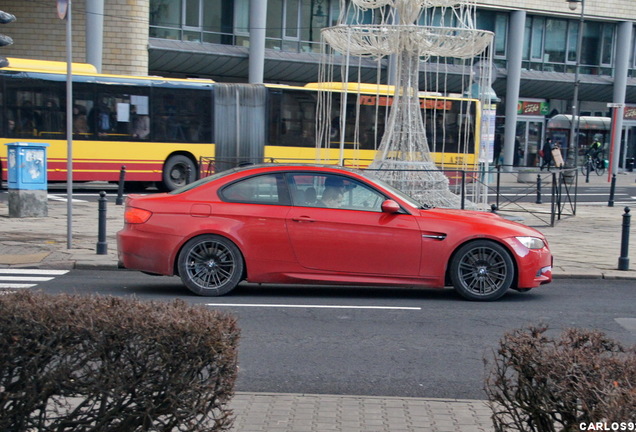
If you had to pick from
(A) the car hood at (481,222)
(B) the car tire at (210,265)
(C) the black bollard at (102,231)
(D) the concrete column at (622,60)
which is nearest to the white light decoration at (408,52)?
(C) the black bollard at (102,231)

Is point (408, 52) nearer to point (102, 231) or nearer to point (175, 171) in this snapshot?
point (102, 231)

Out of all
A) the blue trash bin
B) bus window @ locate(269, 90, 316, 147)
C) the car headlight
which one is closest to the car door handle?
the car headlight

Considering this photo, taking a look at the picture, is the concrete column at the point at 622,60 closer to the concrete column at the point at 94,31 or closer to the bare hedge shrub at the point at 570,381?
the concrete column at the point at 94,31

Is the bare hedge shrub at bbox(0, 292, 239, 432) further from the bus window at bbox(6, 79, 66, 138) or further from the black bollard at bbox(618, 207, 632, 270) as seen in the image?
the bus window at bbox(6, 79, 66, 138)

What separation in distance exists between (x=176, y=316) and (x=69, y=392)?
636 millimetres

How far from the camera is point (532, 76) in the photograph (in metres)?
43.6

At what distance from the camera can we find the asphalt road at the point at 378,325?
21.3ft

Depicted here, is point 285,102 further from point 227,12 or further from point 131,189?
point 227,12

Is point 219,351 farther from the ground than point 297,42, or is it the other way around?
point 297,42

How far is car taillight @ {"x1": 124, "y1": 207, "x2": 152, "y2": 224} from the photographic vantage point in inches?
378

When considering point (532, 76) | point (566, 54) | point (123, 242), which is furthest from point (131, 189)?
point (566, 54)

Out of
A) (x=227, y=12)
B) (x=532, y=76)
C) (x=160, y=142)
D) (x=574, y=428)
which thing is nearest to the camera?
(x=574, y=428)

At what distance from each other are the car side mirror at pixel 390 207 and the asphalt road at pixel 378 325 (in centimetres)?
110

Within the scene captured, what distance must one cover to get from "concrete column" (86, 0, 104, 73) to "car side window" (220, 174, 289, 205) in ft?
73.1
